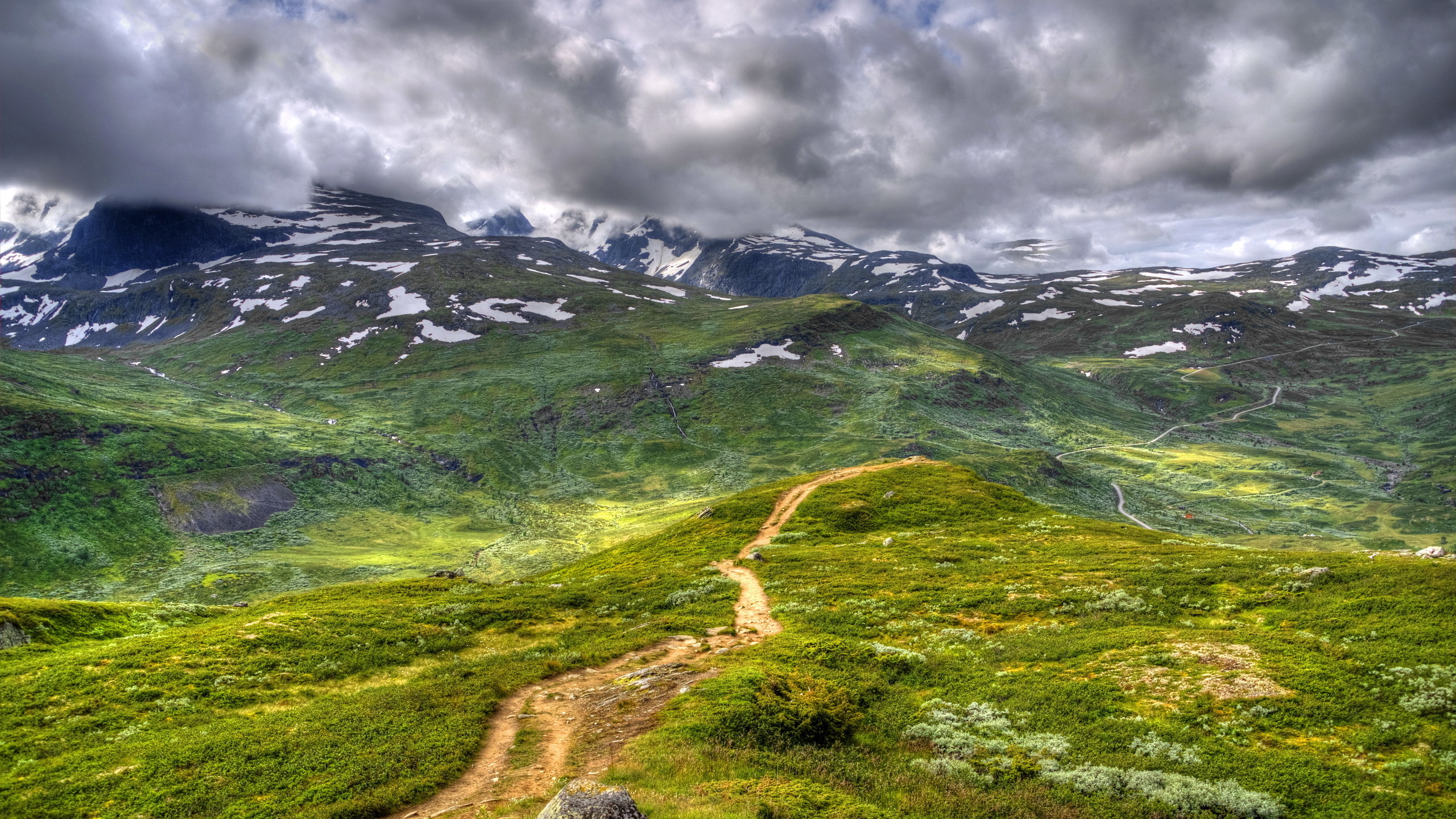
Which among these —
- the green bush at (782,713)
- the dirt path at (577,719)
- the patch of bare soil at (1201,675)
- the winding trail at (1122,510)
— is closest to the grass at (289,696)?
the dirt path at (577,719)

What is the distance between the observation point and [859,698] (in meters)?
21.9

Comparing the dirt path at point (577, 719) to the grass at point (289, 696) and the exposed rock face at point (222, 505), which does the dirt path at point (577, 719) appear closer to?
the grass at point (289, 696)

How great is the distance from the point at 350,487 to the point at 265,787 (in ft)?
447

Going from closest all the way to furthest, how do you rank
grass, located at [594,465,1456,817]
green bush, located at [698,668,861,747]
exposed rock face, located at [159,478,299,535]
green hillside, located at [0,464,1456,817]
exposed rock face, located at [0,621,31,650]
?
grass, located at [594,465,1456,817], green hillside, located at [0,464,1456,817], green bush, located at [698,668,861,747], exposed rock face, located at [0,621,31,650], exposed rock face, located at [159,478,299,535]

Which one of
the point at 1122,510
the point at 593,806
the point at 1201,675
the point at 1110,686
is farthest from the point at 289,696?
the point at 1122,510

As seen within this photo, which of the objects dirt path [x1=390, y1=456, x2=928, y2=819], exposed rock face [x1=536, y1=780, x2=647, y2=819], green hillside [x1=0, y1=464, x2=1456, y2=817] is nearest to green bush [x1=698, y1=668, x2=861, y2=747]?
green hillside [x1=0, y1=464, x2=1456, y2=817]

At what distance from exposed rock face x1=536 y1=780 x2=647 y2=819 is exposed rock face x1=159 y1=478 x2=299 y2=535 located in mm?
125452

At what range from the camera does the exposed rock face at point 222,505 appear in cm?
10525

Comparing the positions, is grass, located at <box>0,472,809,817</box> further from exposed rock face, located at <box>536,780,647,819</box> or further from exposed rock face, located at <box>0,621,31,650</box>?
exposed rock face, located at <box>536,780,647,819</box>

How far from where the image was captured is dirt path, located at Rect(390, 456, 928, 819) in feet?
55.0

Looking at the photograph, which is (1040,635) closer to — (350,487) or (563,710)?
(563,710)

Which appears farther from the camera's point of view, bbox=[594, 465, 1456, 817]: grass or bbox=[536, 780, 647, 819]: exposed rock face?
bbox=[594, 465, 1456, 817]: grass

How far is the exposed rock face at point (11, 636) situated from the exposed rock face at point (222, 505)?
3789 inches

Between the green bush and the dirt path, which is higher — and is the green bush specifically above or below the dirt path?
above
